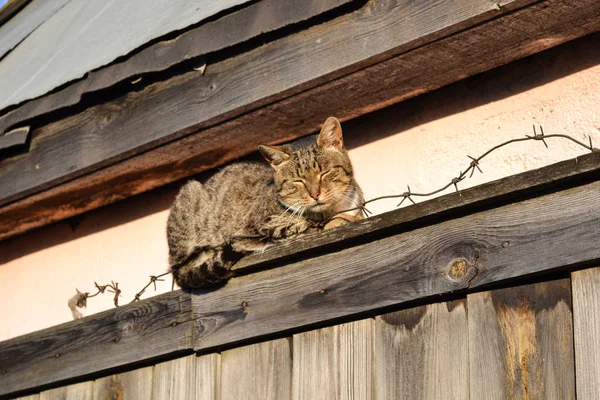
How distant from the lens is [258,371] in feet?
11.9

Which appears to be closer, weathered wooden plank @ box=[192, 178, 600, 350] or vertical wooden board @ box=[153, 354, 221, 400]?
weathered wooden plank @ box=[192, 178, 600, 350]

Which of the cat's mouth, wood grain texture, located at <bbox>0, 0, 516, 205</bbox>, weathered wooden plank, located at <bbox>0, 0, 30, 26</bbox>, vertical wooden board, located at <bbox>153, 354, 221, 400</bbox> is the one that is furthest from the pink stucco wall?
weathered wooden plank, located at <bbox>0, 0, 30, 26</bbox>

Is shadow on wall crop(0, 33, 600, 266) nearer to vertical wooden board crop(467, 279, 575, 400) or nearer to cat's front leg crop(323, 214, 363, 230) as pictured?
cat's front leg crop(323, 214, 363, 230)

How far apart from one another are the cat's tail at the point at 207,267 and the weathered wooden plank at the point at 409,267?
0.18 ft

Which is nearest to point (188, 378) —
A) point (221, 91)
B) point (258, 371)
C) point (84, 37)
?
point (258, 371)

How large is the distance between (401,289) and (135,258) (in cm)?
220

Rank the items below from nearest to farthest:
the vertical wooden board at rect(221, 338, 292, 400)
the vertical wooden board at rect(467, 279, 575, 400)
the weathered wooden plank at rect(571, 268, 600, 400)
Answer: the weathered wooden plank at rect(571, 268, 600, 400)
the vertical wooden board at rect(467, 279, 575, 400)
the vertical wooden board at rect(221, 338, 292, 400)

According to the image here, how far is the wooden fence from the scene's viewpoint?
2734mm

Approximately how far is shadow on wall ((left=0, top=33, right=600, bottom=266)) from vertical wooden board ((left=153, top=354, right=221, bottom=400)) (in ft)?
3.54

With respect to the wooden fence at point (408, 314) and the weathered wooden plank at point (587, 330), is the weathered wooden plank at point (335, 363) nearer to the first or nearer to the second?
the wooden fence at point (408, 314)

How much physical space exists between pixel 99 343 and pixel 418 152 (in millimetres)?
1650

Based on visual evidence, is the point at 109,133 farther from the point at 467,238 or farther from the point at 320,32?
the point at 467,238

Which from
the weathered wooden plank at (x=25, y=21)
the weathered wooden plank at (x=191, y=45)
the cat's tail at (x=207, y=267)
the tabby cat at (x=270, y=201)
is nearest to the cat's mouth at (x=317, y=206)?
the tabby cat at (x=270, y=201)

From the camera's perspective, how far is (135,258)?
16.5 ft
